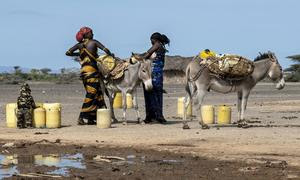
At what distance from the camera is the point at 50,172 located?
490 inches

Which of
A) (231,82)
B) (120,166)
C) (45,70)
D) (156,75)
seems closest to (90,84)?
(156,75)

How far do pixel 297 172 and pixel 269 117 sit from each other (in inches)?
498

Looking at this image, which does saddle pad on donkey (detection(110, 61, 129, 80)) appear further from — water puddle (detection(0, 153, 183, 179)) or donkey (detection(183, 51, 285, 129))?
water puddle (detection(0, 153, 183, 179))

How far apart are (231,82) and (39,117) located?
16.7 ft

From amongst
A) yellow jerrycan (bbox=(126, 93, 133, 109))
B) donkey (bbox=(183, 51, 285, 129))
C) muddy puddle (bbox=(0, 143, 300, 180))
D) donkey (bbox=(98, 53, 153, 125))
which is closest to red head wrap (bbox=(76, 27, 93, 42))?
donkey (bbox=(98, 53, 153, 125))

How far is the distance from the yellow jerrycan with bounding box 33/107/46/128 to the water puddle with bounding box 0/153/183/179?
5468 mm

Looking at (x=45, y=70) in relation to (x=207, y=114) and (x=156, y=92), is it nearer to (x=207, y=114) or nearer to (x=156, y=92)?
(x=156, y=92)

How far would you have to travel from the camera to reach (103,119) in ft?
65.6

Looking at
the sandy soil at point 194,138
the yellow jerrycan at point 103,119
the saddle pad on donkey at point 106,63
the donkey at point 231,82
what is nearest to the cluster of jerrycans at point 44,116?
the sandy soil at point 194,138

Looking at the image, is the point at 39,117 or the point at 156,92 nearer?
the point at 39,117

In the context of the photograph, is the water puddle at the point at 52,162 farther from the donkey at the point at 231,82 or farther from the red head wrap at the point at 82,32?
the red head wrap at the point at 82,32

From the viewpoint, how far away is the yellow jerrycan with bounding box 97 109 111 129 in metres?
20.0

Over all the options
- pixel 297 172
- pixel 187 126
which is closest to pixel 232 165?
pixel 297 172

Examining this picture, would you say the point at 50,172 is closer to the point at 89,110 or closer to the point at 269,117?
the point at 89,110
